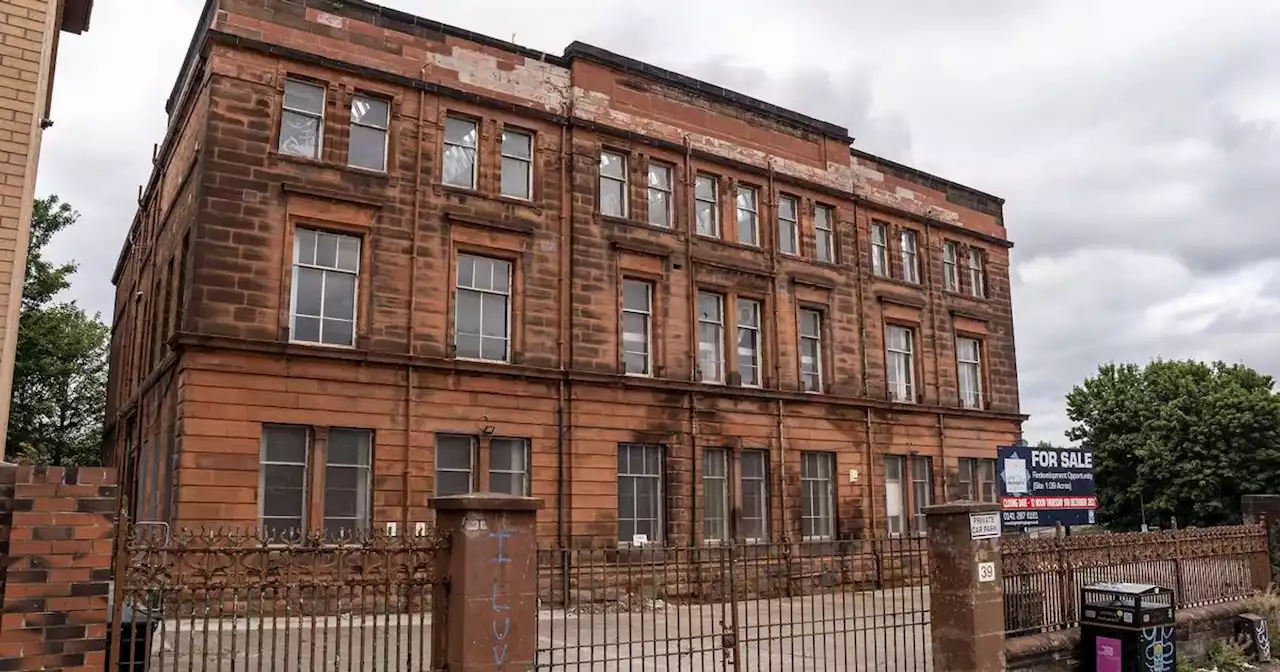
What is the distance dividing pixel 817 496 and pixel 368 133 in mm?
13775

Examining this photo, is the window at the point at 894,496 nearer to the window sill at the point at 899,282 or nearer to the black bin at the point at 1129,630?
the window sill at the point at 899,282

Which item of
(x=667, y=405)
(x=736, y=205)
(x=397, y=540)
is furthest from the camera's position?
(x=736, y=205)

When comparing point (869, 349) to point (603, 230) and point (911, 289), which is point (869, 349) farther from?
point (603, 230)

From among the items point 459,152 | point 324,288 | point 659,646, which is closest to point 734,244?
point 459,152

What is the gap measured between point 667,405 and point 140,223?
15826 millimetres

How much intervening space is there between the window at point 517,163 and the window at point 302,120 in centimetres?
380

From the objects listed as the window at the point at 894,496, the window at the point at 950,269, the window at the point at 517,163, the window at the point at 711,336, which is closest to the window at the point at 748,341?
the window at the point at 711,336

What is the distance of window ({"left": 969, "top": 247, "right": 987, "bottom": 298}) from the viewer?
96.6 ft

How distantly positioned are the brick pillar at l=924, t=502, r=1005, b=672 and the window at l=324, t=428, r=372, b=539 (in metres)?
10.2

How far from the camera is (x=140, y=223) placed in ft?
84.1

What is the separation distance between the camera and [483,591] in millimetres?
7703

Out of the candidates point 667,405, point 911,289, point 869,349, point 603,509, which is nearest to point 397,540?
point 603,509

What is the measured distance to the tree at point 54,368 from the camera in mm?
30312

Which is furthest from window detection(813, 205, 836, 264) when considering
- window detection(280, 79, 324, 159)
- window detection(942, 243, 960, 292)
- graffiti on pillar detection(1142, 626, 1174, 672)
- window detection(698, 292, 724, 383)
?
graffiti on pillar detection(1142, 626, 1174, 672)
